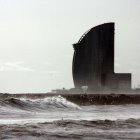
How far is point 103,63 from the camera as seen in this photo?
163 meters

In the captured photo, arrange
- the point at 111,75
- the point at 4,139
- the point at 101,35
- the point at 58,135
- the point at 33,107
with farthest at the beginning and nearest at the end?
the point at 111,75 < the point at 101,35 < the point at 33,107 < the point at 58,135 < the point at 4,139

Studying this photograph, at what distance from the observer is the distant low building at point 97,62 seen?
5999 inches

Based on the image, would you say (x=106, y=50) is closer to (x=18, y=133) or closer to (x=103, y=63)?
(x=103, y=63)

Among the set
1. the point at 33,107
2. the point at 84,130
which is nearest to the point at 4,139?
the point at 84,130

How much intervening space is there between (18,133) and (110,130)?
4131 mm

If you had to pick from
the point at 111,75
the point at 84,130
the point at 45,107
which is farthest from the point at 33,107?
the point at 111,75

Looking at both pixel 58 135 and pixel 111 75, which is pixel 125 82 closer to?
pixel 111 75

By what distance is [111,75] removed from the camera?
170 m

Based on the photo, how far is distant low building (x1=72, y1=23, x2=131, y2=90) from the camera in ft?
500

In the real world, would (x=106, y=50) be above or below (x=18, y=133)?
above

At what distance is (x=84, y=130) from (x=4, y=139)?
4.58 metres

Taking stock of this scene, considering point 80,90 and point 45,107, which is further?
point 80,90

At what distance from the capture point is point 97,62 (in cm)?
16062

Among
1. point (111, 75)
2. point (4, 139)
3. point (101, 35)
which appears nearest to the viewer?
point (4, 139)
